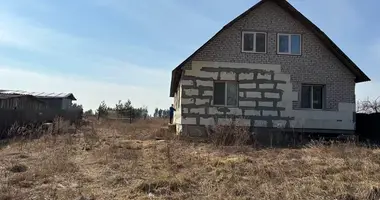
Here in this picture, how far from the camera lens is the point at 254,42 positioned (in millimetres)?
20156

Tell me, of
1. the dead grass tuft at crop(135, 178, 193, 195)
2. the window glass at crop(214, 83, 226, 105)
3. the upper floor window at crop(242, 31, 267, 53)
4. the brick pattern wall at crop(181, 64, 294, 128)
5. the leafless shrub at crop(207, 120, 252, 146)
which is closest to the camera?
the dead grass tuft at crop(135, 178, 193, 195)

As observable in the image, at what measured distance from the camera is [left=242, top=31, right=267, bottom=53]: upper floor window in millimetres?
20078

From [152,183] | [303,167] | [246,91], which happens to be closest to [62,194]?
[152,183]

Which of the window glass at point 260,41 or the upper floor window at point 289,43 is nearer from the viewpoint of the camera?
the window glass at point 260,41

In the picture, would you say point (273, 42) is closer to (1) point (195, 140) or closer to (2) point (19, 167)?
(1) point (195, 140)

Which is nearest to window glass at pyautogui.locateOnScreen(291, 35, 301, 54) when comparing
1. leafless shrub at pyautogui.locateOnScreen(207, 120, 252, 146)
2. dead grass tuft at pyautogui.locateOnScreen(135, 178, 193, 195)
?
leafless shrub at pyautogui.locateOnScreen(207, 120, 252, 146)

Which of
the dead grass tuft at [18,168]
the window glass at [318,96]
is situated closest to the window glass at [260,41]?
the window glass at [318,96]

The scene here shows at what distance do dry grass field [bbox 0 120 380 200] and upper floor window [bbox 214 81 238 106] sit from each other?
647 centimetres

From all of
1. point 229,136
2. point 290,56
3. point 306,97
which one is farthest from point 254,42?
point 229,136

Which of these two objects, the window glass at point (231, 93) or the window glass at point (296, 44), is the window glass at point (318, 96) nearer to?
the window glass at point (296, 44)

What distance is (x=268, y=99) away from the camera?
778 inches

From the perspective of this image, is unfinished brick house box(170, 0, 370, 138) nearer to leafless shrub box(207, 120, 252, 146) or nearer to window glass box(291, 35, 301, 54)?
window glass box(291, 35, 301, 54)

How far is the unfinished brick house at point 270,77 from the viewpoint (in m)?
19.6

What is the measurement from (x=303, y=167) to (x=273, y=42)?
426 inches
